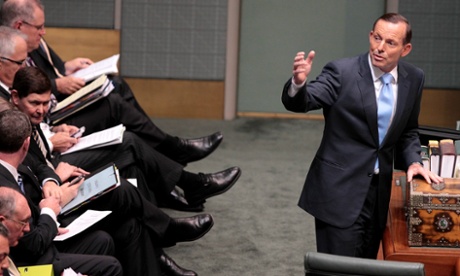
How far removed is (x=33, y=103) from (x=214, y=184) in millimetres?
1355

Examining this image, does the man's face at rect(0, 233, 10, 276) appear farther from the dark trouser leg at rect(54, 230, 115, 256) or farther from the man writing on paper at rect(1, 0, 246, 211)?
the man writing on paper at rect(1, 0, 246, 211)

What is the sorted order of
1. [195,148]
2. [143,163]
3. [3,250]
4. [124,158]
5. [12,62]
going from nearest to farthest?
[3,250]
[12,62]
[124,158]
[143,163]
[195,148]

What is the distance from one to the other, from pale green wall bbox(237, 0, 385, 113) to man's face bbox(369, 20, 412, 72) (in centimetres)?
381

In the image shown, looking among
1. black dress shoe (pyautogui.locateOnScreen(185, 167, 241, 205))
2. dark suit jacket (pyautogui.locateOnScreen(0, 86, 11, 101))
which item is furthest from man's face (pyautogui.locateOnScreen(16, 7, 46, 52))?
black dress shoe (pyautogui.locateOnScreen(185, 167, 241, 205))

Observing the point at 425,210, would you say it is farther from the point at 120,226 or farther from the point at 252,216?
the point at 252,216

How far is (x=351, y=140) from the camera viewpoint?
11.5ft

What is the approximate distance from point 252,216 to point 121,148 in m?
0.95

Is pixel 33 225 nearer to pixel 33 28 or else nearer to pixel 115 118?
pixel 33 28

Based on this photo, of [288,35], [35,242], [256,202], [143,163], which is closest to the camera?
[35,242]

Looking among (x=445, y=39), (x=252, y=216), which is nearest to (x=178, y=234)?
(x=252, y=216)

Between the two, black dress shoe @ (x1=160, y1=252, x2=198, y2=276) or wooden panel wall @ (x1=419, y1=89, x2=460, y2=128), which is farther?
wooden panel wall @ (x1=419, y1=89, x2=460, y2=128)

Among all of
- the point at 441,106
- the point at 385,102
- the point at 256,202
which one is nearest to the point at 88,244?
the point at 385,102

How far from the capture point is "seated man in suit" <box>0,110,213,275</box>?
346cm

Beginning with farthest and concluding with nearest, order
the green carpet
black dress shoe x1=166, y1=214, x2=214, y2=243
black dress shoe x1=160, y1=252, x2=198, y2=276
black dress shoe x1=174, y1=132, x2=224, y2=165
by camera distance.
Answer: black dress shoe x1=174, y1=132, x2=224, y2=165, the green carpet, black dress shoe x1=166, y1=214, x2=214, y2=243, black dress shoe x1=160, y1=252, x2=198, y2=276
